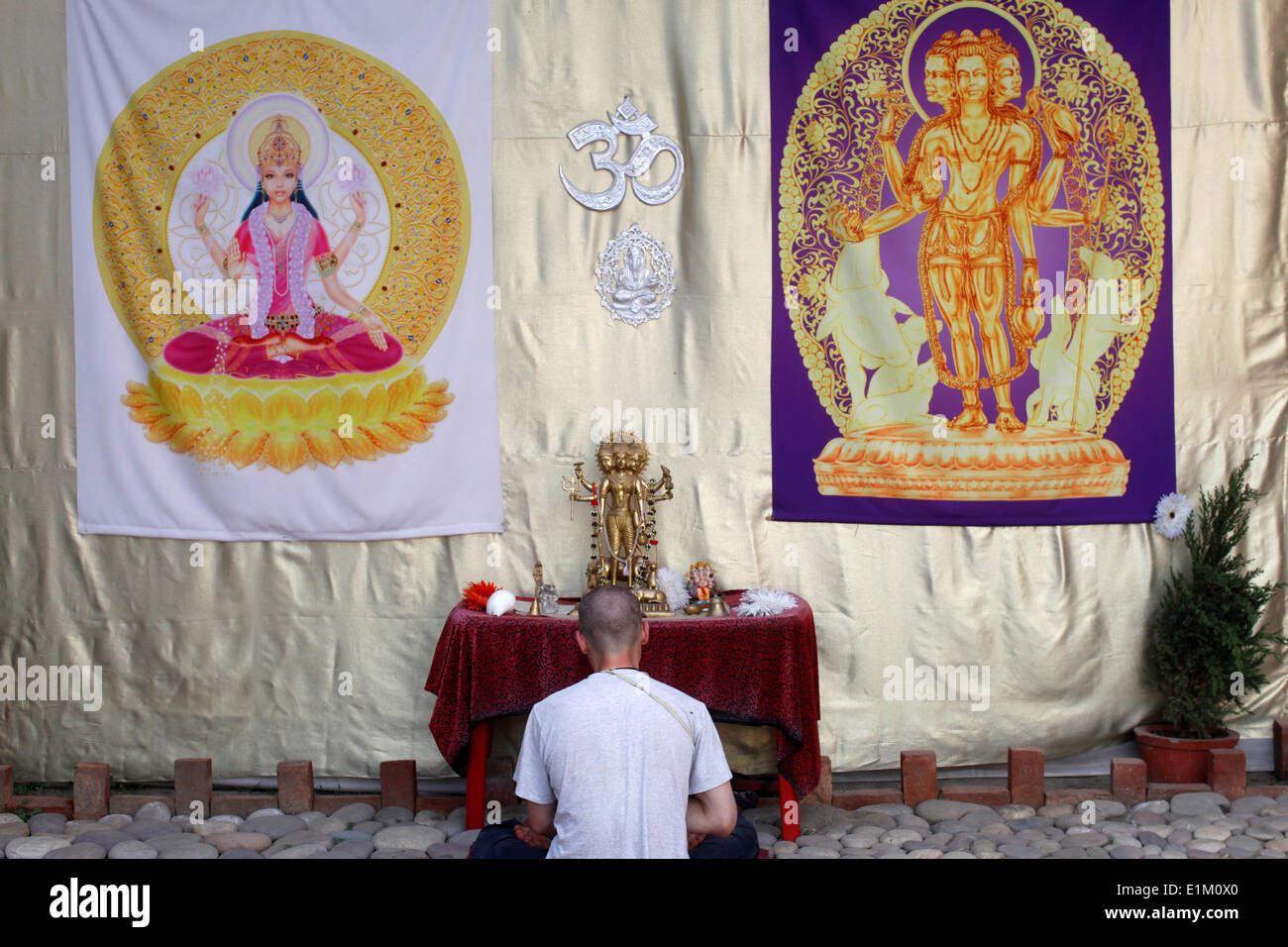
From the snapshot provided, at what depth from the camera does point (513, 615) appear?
172 inches

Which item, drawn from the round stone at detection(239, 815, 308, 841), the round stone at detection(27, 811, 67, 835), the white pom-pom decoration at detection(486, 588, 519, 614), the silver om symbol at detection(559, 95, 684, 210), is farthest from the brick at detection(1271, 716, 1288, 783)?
the round stone at detection(27, 811, 67, 835)

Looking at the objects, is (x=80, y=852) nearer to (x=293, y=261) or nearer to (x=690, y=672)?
(x=690, y=672)

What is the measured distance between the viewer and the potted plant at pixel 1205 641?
15.7 feet

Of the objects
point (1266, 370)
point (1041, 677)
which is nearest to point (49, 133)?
point (1041, 677)

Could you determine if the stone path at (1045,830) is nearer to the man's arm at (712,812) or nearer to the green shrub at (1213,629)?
the green shrub at (1213,629)

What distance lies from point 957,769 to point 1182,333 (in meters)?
2.24

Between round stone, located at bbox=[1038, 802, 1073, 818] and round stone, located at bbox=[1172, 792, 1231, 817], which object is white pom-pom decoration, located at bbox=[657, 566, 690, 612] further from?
round stone, located at bbox=[1172, 792, 1231, 817]

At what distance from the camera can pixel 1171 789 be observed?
185 inches

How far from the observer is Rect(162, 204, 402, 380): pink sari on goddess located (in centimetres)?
504

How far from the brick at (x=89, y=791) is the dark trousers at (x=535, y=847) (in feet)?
8.07

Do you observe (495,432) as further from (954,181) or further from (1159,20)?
(1159,20)

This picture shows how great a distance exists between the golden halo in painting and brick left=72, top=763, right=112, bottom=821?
1.40 meters

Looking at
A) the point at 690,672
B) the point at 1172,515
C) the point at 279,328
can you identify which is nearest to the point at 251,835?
the point at 690,672

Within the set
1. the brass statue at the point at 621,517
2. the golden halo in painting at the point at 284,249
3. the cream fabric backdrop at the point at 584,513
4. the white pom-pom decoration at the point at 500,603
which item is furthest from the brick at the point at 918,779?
the golden halo in painting at the point at 284,249
